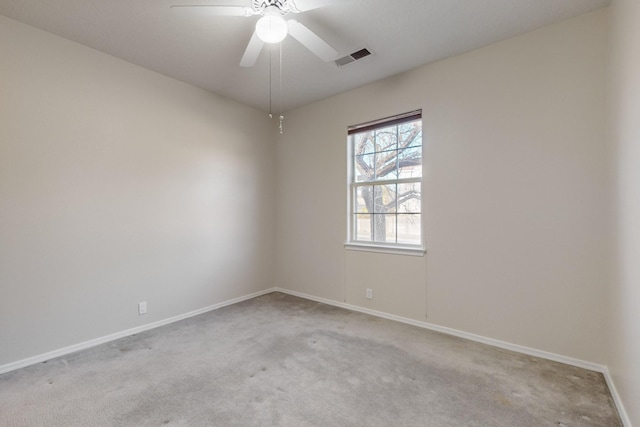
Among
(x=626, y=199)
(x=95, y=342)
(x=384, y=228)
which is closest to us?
(x=626, y=199)

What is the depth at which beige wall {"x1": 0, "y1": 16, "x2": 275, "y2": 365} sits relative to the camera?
2256mm

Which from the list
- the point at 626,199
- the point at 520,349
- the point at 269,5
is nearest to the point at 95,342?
the point at 269,5

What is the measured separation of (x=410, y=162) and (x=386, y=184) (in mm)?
368

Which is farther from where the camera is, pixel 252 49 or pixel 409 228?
pixel 409 228

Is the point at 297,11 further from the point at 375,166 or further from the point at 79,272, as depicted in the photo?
the point at 79,272

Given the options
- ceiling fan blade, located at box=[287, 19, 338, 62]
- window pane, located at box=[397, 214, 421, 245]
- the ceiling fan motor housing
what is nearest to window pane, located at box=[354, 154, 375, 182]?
window pane, located at box=[397, 214, 421, 245]

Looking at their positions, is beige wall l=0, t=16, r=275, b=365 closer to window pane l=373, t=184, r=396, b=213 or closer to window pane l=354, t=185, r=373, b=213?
window pane l=354, t=185, r=373, b=213

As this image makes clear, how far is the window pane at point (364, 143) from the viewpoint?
11.6ft

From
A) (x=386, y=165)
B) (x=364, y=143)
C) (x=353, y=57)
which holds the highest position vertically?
(x=353, y=57)

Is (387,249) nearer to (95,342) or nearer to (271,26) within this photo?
(271,26)

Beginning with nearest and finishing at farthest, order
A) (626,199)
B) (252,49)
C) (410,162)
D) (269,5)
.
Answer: (626,199) < (269,5) < (252,49) < (410,162)

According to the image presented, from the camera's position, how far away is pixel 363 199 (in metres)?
3.60

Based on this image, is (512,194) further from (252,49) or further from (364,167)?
(252,49)

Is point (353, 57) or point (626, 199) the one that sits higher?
point (353, 57)
